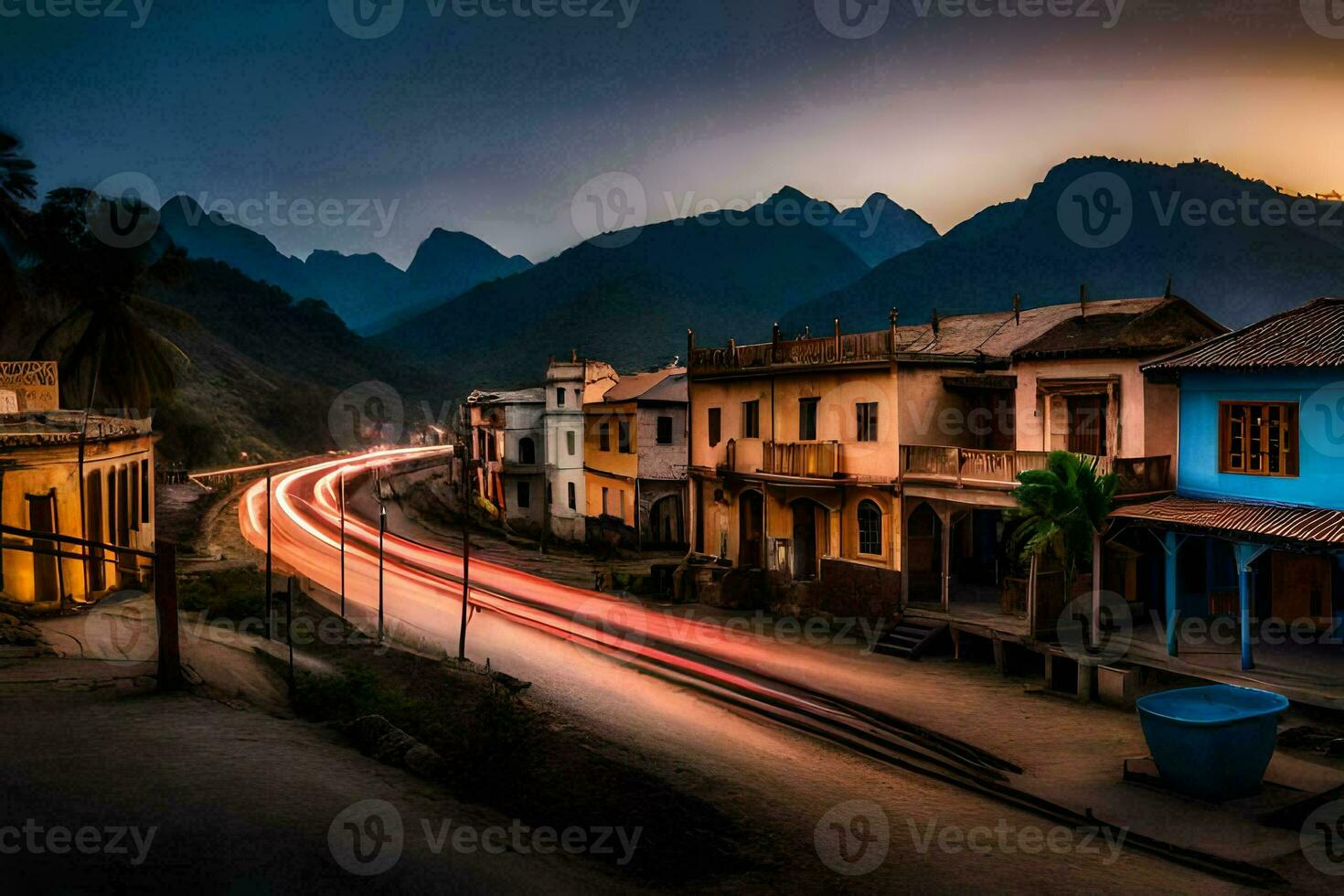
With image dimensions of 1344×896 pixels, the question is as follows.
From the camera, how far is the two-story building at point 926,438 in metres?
25.8

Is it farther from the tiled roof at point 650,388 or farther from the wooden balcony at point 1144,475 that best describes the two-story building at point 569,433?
the wooden balcony at point 1144,475

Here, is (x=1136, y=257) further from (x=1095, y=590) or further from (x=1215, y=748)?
(x=1215, y=748)

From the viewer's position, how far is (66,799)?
10539mm

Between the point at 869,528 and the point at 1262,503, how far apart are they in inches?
454

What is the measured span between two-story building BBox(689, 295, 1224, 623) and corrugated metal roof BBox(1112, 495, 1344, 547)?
1.28 m

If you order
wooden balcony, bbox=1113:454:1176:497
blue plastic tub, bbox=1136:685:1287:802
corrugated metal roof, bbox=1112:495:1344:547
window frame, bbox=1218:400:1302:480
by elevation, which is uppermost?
window frame, bbox=1218:400:1302:480

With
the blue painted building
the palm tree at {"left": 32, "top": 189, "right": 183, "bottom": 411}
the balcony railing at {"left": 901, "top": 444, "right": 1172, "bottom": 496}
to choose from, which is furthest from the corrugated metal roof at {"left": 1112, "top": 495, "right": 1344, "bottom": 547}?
the palm tree at {"left": 32, "top": 189, "right": 183, "bottom": 411}

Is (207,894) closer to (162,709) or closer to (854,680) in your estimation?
(162,709)

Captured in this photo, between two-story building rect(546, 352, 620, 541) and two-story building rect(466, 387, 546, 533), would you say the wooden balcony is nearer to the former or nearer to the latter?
two-story building rect(546, 352, 620, 541)

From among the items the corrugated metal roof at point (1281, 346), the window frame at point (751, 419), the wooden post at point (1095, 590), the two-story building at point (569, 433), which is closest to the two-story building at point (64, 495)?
the window frame at point (751, 419)

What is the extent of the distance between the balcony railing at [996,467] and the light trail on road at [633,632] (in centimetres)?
667

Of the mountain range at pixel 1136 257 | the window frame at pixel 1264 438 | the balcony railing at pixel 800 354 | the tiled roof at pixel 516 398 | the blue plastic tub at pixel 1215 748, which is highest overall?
the mountain range at pixel 1136 257

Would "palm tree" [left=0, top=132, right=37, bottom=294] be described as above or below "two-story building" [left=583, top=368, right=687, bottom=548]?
above

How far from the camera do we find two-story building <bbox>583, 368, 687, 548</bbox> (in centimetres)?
4909
